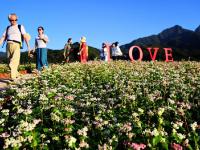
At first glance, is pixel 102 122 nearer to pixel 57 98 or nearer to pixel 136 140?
pixel 136 140

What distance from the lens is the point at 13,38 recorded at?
1426 cm

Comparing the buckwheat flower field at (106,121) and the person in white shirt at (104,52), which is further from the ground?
the person in white shirt at (104,52)

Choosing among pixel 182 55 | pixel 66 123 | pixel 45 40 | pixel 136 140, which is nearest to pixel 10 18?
pixel 45 40

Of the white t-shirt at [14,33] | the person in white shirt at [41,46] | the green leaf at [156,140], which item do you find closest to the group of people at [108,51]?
the person in white shirt at [41,46]

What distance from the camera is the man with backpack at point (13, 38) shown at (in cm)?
1427

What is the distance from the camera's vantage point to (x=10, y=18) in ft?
46.9

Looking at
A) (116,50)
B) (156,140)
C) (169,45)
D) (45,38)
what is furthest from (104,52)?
(169,45)

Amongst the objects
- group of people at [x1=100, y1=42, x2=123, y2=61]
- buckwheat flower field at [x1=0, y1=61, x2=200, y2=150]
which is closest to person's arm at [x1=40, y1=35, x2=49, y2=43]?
buckwheat flower field at [x1=0, y1=61, x2=200, y2=150]

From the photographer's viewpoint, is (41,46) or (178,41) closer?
(41,46)

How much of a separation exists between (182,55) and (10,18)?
36.5 metres

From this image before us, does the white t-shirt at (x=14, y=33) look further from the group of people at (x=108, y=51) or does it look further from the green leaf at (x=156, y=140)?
the group of people at (x=108, y=51)

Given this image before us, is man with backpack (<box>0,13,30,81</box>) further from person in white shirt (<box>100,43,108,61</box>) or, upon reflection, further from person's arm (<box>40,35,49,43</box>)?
person in white shirt (<box>100,43,108,61</box>)

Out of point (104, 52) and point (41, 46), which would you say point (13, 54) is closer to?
point (41, 46)

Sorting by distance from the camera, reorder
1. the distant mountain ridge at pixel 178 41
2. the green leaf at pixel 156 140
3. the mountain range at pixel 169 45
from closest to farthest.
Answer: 1. the green leaf at pixel 156 140
2. the mountain range at pixel 169 45
3. the distant mountain ridge at pixel 178 41
